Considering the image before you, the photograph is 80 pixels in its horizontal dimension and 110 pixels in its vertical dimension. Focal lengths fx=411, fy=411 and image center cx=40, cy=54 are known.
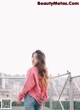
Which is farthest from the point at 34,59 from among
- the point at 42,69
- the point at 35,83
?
the point at 35,83

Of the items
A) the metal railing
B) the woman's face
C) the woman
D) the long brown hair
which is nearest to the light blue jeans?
the woman

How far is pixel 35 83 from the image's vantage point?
5.80 meters

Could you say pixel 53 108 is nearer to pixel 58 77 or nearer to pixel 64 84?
pixel 58 77

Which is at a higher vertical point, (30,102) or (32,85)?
(32,85)

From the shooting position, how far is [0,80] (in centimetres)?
1149

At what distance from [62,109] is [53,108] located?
58.5 inches

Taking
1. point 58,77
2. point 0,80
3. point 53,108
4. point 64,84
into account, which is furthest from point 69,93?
point 0,80

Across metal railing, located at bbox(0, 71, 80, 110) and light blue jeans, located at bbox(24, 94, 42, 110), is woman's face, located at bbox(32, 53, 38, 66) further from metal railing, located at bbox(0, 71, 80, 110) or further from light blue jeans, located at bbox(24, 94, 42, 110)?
metal railing, located at bbox(0, 71, 80, 110)

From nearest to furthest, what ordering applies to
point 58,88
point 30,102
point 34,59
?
point 30,102 < point 34,59 < point 58,88

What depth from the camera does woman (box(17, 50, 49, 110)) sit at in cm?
575

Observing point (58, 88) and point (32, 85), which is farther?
point (58, 88)

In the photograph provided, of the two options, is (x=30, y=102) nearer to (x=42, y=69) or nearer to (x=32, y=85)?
(x=32, y=85)

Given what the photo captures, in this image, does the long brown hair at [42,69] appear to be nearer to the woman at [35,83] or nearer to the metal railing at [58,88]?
the woman at [35,83]

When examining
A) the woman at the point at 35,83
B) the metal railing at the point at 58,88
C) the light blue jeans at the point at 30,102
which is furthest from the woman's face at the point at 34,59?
the metal railing at the point at 58,88
